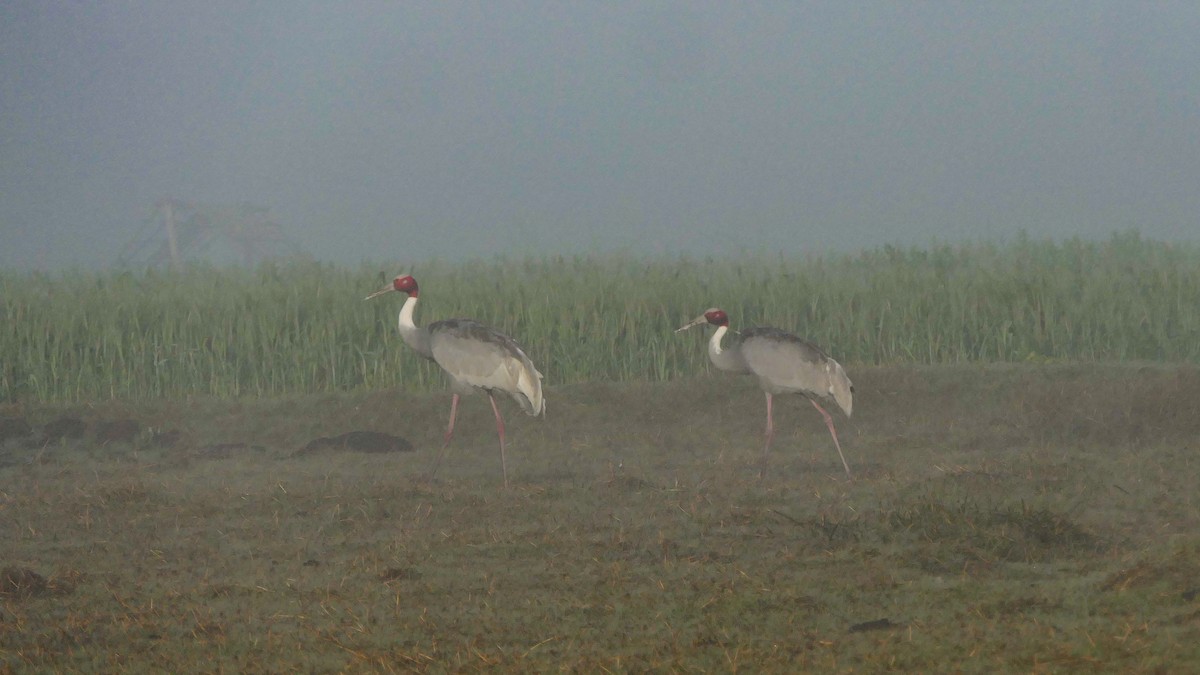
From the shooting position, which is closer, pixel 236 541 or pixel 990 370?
pixel 236 541

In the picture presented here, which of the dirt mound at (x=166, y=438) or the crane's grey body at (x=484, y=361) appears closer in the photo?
the crane's grey body at (x=484, y=361)

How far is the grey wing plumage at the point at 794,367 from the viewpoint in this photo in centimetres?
1034

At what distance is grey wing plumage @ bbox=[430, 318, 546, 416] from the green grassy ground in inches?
25.1

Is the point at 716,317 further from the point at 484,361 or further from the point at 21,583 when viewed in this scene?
the point at 21,583

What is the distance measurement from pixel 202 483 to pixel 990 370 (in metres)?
7.31

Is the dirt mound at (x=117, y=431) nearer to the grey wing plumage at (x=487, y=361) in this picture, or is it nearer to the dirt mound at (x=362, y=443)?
the dirt mound at (x=362, y=443)

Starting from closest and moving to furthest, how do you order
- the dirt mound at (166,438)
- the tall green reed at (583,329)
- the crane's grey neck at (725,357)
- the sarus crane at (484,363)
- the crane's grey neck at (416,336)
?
1. the sarus crane at (484,363)
2. the crane's grey neck at (725,357)
3. the crane's grey neck at (416,336)
4. the dirt mound at (166,438)
5. the tall green reed at (583,329)

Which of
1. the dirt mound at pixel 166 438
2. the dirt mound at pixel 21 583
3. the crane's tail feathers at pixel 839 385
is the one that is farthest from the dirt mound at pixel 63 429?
the crane's tail feathers at pixel 839 385

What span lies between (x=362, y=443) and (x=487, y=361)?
6.75 ft

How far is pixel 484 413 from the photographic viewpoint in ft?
42.3

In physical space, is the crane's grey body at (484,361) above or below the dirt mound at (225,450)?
above

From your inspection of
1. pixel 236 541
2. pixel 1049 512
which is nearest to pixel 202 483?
pixel 236 541

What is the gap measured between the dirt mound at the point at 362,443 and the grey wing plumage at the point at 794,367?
331 cm

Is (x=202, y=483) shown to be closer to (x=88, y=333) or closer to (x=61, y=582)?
(x=61, y=582)
